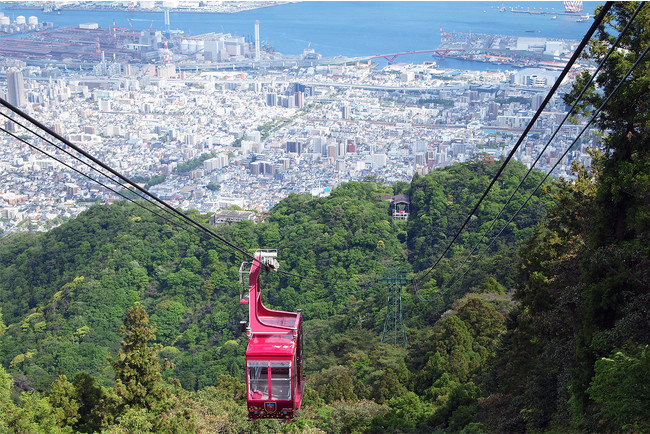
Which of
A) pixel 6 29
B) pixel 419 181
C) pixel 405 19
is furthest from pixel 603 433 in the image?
pixel 405 19

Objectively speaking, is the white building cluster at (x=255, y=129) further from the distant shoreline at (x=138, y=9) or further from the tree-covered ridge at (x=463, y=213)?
the distant shoreline at (x=138, y=9)

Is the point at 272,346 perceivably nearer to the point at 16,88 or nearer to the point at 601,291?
the point at 601,291

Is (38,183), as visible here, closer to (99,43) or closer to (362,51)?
(99,43)

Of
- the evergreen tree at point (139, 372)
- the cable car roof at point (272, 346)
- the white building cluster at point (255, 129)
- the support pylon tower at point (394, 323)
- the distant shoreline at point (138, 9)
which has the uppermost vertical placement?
the distant shoreline at point (138, 9)

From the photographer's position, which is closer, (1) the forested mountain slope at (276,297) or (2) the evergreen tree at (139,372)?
(2) the evergreen tree at (139,372)

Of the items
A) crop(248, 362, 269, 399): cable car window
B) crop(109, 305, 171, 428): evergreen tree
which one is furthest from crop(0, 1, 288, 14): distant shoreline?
crop(248, 362, 269, 399): cable car window

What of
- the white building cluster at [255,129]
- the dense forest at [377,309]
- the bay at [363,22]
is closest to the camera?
the dense forest at [377,309]

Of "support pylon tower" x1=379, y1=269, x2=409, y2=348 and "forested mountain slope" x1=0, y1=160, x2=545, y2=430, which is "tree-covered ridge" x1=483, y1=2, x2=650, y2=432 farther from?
"support pylon tower" x1=379, y1=269, x2=409, y2=348

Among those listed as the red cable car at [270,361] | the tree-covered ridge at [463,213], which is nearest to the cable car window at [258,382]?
the red cable car at [270,361]
